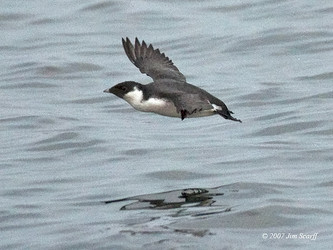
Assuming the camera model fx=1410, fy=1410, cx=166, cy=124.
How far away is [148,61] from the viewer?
1452 cm

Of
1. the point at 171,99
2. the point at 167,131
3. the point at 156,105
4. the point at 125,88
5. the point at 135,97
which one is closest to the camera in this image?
the point at 171,99

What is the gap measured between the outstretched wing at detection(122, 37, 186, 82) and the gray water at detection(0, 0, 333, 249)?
0.91 metres

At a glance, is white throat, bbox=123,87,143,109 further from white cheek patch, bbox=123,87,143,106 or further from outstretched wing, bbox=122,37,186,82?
outstretched wing, bbox=122,37,186,82

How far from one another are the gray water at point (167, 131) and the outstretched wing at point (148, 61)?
35.6 inches

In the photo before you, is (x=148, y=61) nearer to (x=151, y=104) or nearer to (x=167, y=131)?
(x=167, y=131)

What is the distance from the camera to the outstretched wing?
14.3 m

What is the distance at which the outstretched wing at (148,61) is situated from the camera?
14.3 metres

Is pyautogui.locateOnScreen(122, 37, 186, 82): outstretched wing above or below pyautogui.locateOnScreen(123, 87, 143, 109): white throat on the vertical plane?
above

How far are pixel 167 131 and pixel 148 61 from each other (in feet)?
5.46

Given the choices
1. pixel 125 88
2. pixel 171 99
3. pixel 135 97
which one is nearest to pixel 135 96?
pixel 135 97

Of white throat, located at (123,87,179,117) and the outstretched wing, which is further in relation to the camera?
the outstretched wing

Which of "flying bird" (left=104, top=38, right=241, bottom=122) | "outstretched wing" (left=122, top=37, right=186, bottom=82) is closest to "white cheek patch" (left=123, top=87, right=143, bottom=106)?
"flying bird" (left=104, top=38, right=241, bottom=122)

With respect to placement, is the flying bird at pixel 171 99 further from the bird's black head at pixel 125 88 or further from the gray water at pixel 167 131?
the gray water at pixel 167 131

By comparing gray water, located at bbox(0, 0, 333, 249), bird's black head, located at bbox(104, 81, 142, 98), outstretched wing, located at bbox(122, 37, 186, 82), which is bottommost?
gray water, located at bbox(0, 0, 333, 249)
